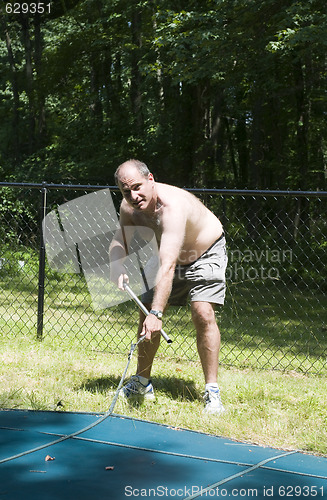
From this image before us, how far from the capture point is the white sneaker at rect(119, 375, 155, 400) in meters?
3.99

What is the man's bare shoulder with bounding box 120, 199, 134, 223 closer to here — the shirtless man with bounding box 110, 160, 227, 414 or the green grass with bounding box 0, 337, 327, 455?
the shirtless man with bounding box 110, 160, 227, 414

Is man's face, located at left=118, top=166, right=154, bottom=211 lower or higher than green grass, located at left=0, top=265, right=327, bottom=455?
higher

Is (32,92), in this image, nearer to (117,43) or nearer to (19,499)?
(117,43)

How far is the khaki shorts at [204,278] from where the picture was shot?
3.85 meters

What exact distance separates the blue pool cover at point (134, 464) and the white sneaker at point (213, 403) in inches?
12.3

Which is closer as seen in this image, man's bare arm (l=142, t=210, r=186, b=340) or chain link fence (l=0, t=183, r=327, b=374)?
man's bare arm (l=142, t=210, r=186, b=340)

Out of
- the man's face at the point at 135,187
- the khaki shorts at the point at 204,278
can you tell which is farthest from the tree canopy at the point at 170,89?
the man's face at the point at 135,187

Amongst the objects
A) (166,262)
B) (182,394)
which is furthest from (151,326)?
(182,394)

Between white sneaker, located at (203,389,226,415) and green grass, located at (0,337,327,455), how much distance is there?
1.9 inches

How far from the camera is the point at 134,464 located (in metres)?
2.97

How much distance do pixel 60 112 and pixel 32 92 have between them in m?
4.52

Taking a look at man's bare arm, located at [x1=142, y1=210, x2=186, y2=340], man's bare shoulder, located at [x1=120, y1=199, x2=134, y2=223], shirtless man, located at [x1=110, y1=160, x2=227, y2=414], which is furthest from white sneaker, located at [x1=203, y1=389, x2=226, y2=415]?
man's bare shoulder, located at [x1=120, y1=199, x2=134, y2=223]

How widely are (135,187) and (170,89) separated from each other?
1325 centimetres

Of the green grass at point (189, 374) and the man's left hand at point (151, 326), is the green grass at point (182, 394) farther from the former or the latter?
the man's left hand at point (151, 326)
